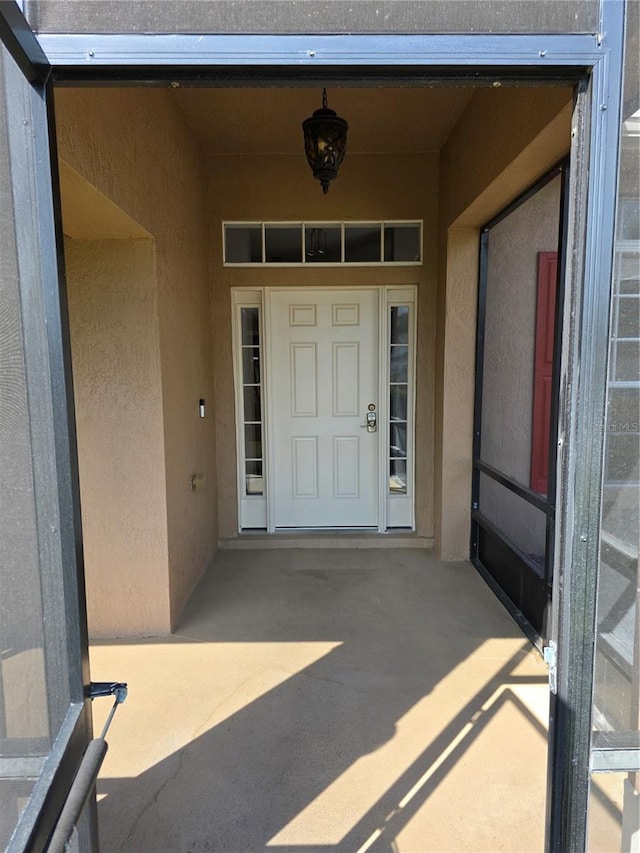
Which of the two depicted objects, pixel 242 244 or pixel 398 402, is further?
pixel 398 402

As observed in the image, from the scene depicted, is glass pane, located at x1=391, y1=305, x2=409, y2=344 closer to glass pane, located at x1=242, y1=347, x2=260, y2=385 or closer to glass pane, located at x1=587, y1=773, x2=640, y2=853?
glass pane, located at x1=242, y1=347, x2=260, y2=385

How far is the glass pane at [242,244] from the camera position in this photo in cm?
391

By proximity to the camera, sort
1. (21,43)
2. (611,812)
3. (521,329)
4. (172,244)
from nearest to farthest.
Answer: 1. (21,43)
2. (611,812)
3. (172,244)
4. (521,329)

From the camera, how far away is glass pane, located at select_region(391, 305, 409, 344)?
4.00 meters

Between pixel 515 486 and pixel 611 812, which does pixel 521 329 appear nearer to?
pixel 515 486

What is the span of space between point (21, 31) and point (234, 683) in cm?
244

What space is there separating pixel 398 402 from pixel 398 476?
2.02 feet

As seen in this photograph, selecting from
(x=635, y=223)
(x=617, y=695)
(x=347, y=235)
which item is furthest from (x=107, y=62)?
(x=347, y=235)

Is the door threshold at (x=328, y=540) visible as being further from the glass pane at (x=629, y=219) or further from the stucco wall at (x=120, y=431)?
the glass pane at (x=629, y=219)

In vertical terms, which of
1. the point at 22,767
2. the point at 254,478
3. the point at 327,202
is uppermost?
the point at 327,202

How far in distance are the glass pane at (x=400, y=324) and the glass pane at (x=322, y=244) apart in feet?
2.00

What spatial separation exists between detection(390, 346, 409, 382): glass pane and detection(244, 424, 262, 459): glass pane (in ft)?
3.88

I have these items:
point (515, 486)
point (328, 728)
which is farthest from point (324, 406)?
point (328, 728)

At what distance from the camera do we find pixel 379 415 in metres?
4.09
